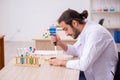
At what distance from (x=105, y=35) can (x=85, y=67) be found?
1.08 ft

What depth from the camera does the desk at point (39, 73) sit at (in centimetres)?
188

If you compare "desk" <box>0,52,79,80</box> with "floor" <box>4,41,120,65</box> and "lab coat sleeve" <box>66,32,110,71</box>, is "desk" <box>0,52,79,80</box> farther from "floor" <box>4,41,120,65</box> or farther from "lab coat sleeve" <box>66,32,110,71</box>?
"floor" <box>4,41,120,65</box>

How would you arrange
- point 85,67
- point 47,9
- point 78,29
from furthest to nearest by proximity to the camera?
point 47,9 → point 78,29 → point 85,67

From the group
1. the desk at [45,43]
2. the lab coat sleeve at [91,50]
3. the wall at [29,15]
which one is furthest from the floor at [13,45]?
the lab coat sleeve at [91,50]

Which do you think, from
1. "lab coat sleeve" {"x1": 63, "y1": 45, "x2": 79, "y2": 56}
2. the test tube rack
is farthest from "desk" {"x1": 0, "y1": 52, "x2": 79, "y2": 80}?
"lab coat sleeve" {"x1": 63, "y1": 45, "x2": 79, "y2": 56}

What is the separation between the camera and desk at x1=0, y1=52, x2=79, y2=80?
1878mm

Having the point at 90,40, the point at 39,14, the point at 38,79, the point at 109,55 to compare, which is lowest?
the point at 38,79

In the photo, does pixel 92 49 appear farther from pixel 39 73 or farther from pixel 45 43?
pixel 45 43

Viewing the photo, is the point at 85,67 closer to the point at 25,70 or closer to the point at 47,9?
the point at 25,70

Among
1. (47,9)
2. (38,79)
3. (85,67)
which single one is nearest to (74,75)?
(85,67)

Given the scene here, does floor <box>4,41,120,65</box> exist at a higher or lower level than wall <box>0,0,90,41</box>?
lower

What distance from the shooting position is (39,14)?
22.1 feet

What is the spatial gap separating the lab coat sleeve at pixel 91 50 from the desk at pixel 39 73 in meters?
0.07

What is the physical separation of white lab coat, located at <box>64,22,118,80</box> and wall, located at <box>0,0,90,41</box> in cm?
451
